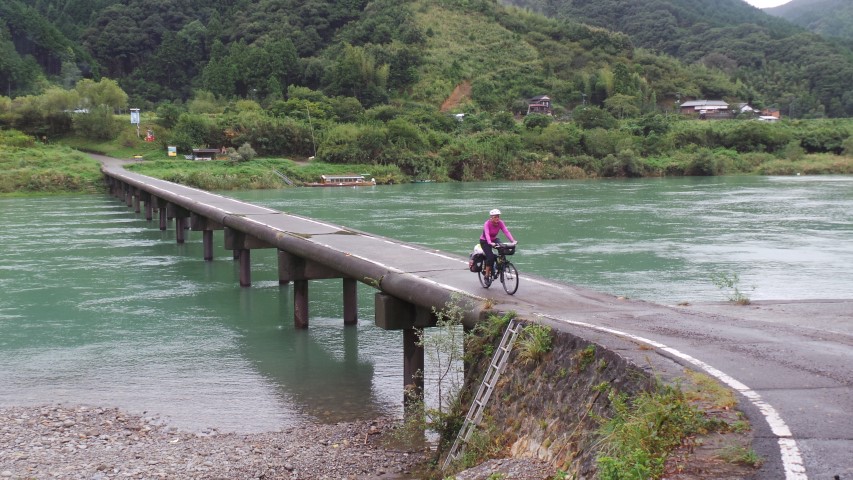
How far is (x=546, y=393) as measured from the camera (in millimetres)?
8594

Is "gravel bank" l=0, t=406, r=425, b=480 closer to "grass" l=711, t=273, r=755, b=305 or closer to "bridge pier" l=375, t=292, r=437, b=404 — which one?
"bridge pier" l=375, t=292, r=437, b=404

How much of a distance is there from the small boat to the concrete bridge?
57.1m

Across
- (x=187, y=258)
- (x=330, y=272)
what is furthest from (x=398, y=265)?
(x=187, y=258)

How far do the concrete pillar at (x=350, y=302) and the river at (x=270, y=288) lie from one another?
28 centimetres

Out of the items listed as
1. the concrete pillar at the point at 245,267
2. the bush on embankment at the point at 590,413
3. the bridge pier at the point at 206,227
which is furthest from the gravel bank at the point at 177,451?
the bridge pier at the point at 206,227

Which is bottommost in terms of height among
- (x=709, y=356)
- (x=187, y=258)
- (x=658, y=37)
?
(x=187, y=258)

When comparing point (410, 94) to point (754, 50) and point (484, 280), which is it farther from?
point (484, 280)

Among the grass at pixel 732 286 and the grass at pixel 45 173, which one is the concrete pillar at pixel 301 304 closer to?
the grass at pixel 732 286

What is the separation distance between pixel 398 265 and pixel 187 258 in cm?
1793

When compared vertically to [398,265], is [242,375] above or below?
below

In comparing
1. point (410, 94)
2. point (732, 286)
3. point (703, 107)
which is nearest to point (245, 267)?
point (732, 286)

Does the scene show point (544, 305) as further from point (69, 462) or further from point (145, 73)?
point (145, 73)

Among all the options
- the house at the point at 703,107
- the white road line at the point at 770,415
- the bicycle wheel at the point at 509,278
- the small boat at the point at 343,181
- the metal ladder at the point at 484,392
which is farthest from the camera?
the house at the point at 703,107

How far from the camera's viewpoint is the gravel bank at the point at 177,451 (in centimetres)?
1004
